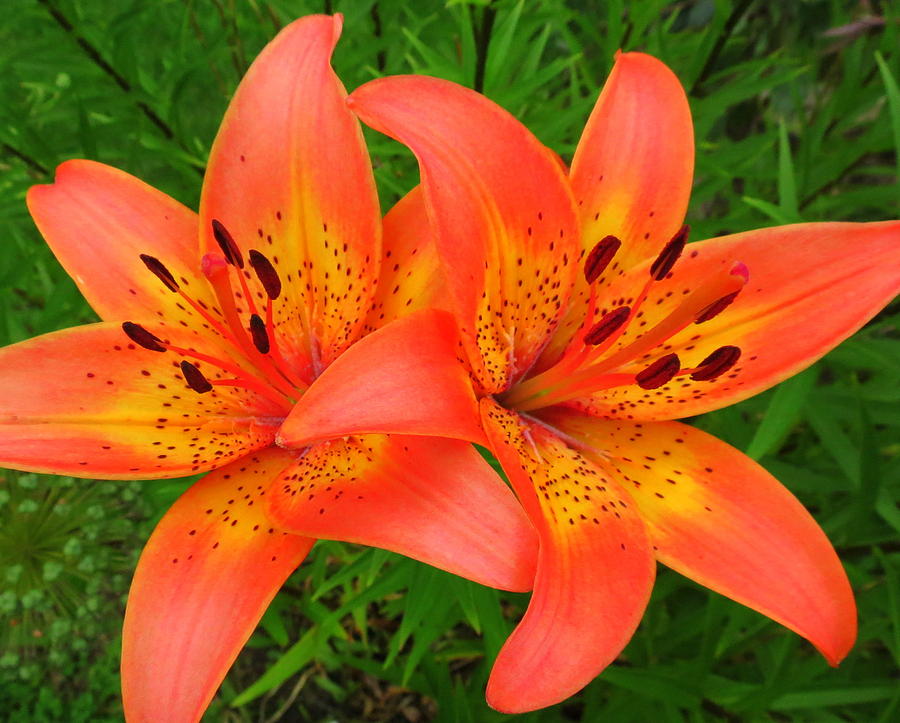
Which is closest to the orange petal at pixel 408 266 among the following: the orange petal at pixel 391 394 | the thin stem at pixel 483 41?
the orange petal at pixel 391 394

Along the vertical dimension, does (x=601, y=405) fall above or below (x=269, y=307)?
below

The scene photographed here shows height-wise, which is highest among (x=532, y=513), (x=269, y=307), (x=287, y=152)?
(x=287, y=152)

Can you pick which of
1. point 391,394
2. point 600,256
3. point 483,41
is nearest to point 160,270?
point 391,394

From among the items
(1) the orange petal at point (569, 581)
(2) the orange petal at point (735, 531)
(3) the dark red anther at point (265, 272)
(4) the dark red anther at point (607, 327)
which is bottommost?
(2) the orange petal at point (735, 531)

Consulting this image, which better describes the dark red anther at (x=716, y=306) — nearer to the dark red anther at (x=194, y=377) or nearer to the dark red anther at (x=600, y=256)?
the dark red anther at (x=600, y=256)

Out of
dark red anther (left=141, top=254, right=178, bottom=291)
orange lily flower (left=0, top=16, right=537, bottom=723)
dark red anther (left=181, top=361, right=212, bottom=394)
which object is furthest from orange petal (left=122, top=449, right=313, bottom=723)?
dark red anther (left=141, top=254, right=178, bottom=291)

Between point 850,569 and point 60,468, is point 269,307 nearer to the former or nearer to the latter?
point 60,468

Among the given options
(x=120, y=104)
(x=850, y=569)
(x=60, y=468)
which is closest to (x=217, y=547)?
(x=60, y=468)
